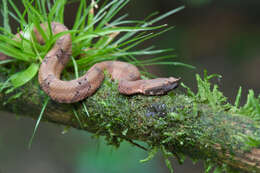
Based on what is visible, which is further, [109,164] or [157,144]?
[109,164]

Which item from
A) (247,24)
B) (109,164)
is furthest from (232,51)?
(109,164)

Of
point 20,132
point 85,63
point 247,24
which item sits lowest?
point 20,132

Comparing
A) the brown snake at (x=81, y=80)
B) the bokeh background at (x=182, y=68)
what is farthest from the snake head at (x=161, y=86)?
the bokeh background at (x=182, y=68)

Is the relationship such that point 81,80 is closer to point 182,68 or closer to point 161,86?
point 161,86

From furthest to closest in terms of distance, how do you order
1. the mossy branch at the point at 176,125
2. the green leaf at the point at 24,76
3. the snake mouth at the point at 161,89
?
the green leaf at the point at 24,76 < the snake mouth at the point at 161,89 < the mossy branch at the point at 176,125

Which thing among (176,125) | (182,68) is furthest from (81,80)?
(182,68)

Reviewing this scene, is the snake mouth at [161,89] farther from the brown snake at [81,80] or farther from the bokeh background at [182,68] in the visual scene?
the bokeh background at [182,68]

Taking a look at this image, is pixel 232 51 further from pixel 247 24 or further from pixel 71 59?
pixel 71 59
